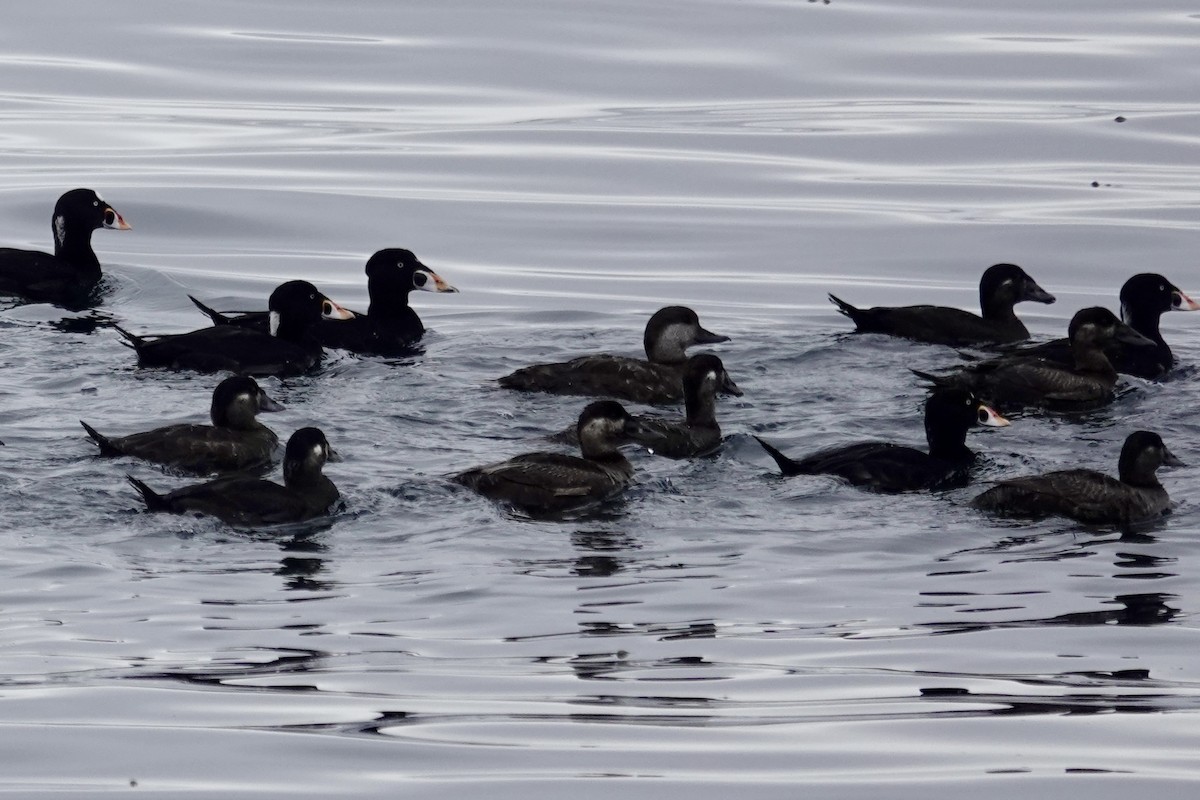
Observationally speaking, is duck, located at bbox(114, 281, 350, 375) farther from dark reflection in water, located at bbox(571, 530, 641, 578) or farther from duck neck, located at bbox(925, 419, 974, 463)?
duck neck, located at bbox(925, 419, 974, 463)

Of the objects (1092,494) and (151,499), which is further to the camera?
(1092,494)

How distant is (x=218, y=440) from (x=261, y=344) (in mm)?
2459

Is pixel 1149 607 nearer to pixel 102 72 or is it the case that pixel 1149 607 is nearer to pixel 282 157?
pixel 282 157

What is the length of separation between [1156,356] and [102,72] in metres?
15.0

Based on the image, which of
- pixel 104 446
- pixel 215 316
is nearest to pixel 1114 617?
pixel 104 446

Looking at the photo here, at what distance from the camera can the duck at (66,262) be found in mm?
15789

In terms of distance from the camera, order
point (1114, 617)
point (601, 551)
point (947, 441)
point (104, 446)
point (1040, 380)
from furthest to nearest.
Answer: point (1040, 380) < point (947, 441) < point (104, 446) < point (601, 551) < point (1114, 617)

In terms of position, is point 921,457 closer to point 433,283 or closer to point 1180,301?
point 1180,301

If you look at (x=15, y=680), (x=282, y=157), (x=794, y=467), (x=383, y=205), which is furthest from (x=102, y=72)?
(x=15, y=680)

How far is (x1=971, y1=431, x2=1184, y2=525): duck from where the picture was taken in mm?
10320

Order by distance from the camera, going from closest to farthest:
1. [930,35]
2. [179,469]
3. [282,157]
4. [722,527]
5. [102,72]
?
1. [722,527]
2. [179,469]
3. [282,157]
4. [102,72]
5. [930,35]

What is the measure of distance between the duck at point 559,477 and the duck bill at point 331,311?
3493 millimetres

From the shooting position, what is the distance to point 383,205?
19469 mm

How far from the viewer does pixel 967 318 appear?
14477 mm
